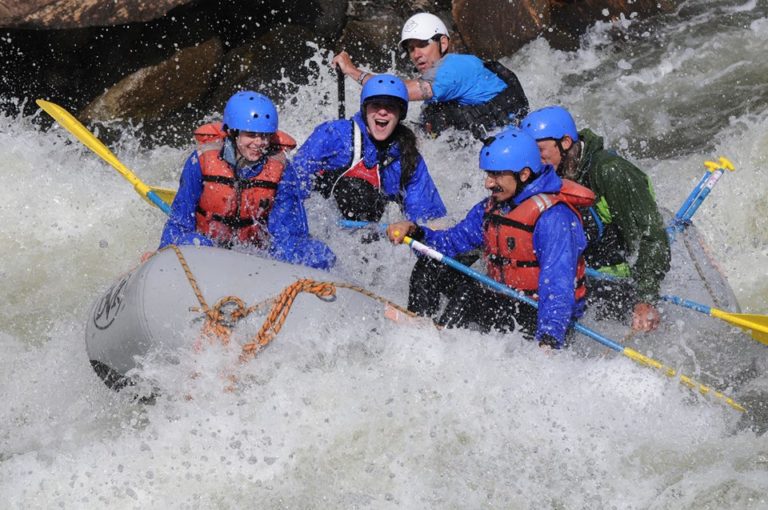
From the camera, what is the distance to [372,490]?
4426 mm

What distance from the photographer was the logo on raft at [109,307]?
15.5ft

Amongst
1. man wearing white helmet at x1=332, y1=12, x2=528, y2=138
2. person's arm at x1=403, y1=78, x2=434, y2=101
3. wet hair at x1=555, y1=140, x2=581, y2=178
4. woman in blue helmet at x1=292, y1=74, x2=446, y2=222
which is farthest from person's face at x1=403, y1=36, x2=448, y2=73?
wet hair at x1=555, y1=140, x2=581, y2=178

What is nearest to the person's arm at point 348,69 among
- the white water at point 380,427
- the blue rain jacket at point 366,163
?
the blue rain jacket at point 366,163

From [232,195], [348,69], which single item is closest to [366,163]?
[232,195]

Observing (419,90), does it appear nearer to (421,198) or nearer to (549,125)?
(421,198)

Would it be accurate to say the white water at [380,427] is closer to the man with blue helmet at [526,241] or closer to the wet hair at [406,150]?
the man with blue helmet at [526,241]

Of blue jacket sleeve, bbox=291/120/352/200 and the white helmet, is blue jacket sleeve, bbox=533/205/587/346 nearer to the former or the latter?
blue jacket sleeve, bbox=291/120/352/200

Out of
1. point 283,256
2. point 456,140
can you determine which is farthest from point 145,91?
point 283,256

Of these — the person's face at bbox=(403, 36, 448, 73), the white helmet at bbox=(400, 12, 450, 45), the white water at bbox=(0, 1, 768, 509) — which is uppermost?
the white helmet at bbox=(400, 12, 450, 45)

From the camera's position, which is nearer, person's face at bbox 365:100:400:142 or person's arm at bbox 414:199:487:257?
person's arm at bbox 414:199:487:257

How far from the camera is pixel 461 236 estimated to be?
17.1ft

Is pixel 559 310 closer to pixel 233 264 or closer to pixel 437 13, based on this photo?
pixel 233 264

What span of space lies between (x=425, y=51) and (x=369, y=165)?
54.1 inches

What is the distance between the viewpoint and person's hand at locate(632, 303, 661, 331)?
5.20 meters
